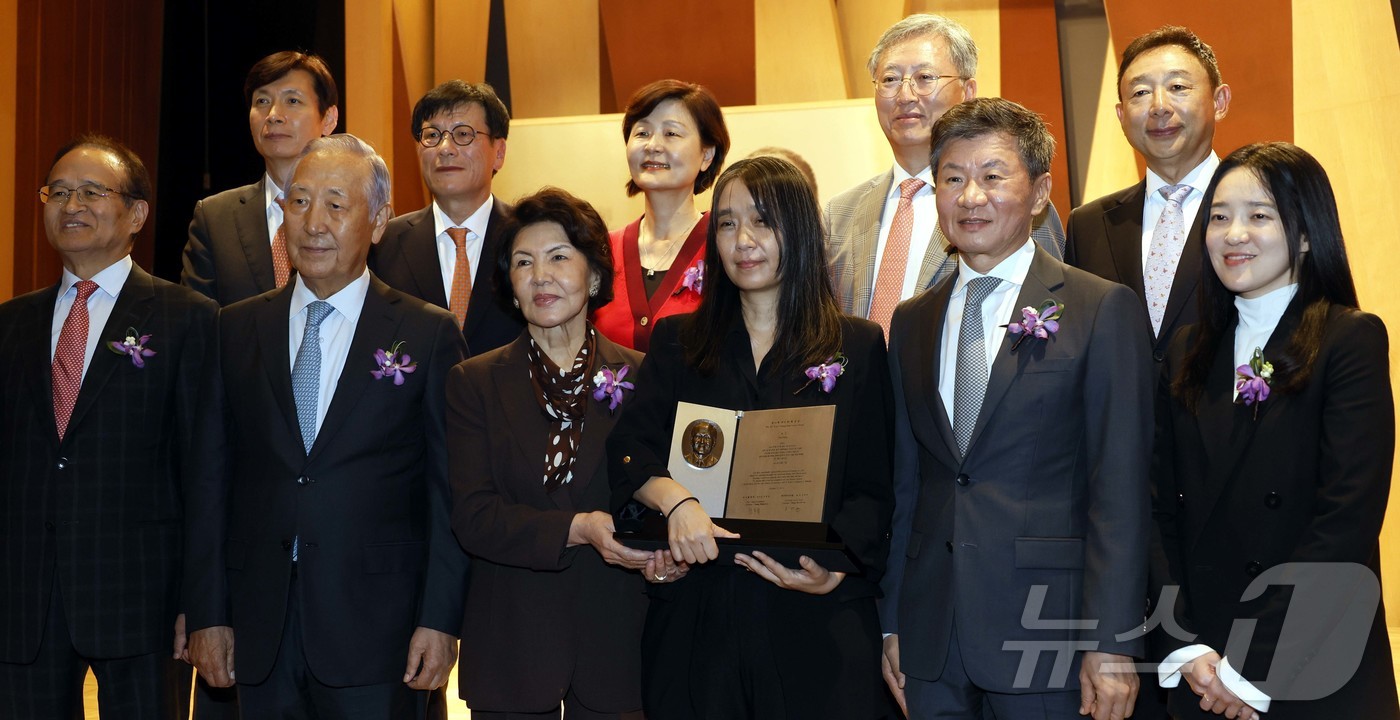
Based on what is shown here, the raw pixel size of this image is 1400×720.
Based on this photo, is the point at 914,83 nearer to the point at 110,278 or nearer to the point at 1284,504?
the point at 1284,504

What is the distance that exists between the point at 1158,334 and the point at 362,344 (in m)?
1.87

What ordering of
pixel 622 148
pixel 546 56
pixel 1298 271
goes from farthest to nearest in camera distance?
1. pixel 546 56
2. pixel 622 148
3. pixel 1298 271

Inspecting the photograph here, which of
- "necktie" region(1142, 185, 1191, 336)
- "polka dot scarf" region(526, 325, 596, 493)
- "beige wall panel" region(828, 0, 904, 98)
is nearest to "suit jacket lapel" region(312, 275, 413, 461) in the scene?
"polka dot scarf" region(526, 325, 596, 493)

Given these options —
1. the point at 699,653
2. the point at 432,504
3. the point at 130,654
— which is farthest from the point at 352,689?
the point at 699,653

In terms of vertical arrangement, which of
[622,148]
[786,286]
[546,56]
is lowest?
[786,286]

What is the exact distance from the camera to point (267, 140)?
12.8 ft

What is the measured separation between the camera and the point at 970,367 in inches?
98.3

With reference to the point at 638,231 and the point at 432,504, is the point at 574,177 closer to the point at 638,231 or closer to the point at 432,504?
the point at 638,231

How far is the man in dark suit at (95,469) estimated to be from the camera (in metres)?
3.00

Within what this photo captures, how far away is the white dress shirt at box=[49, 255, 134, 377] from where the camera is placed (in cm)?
317

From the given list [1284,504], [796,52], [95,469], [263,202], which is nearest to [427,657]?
[95,469]

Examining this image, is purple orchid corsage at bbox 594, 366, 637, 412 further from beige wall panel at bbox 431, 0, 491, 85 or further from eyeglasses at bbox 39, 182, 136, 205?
beige wall panel at bbox 431, 0, 491, 85

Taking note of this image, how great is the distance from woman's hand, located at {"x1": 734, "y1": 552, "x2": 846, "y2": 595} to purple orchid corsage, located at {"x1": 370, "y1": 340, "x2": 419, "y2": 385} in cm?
96

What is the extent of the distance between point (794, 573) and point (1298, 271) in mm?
1175
